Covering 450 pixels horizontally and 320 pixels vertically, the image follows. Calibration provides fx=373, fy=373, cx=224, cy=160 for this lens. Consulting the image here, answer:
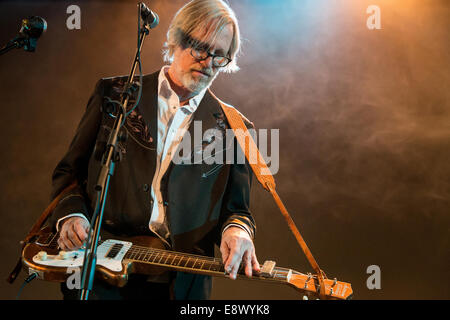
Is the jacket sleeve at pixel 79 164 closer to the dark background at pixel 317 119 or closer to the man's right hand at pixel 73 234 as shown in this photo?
the man's right hand at pixel 73 234

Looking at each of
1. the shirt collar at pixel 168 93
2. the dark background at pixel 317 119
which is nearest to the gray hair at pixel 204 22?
the shirt collar at pixel 168 93

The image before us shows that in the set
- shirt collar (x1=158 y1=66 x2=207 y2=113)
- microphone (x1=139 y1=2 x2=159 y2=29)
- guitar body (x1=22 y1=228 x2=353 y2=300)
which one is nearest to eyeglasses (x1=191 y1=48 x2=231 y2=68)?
shirt collar (x1=158 y1=66 x2=207 y2=113)

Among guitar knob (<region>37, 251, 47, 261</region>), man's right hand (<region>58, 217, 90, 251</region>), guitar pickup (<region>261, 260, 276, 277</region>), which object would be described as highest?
→ man's right hand (<region>58, 217, 90, 251</region>)

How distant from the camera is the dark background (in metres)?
2.77

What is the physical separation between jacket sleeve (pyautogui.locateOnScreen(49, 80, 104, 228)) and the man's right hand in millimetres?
95

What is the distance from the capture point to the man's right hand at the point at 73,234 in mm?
1746

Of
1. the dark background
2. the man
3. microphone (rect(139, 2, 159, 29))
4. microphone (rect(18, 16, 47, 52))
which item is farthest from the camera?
the dark background

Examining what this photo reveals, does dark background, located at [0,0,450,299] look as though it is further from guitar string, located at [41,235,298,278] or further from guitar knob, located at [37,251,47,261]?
guitar knob, located at [37,251,47,261]

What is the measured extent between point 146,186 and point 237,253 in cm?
59

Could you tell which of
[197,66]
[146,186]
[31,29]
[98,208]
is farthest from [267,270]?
[31,29]

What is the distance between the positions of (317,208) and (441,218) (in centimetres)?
92

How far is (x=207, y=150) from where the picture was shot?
2.10 m

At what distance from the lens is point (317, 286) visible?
5.85ft

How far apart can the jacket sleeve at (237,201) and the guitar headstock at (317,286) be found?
0.33 meters
